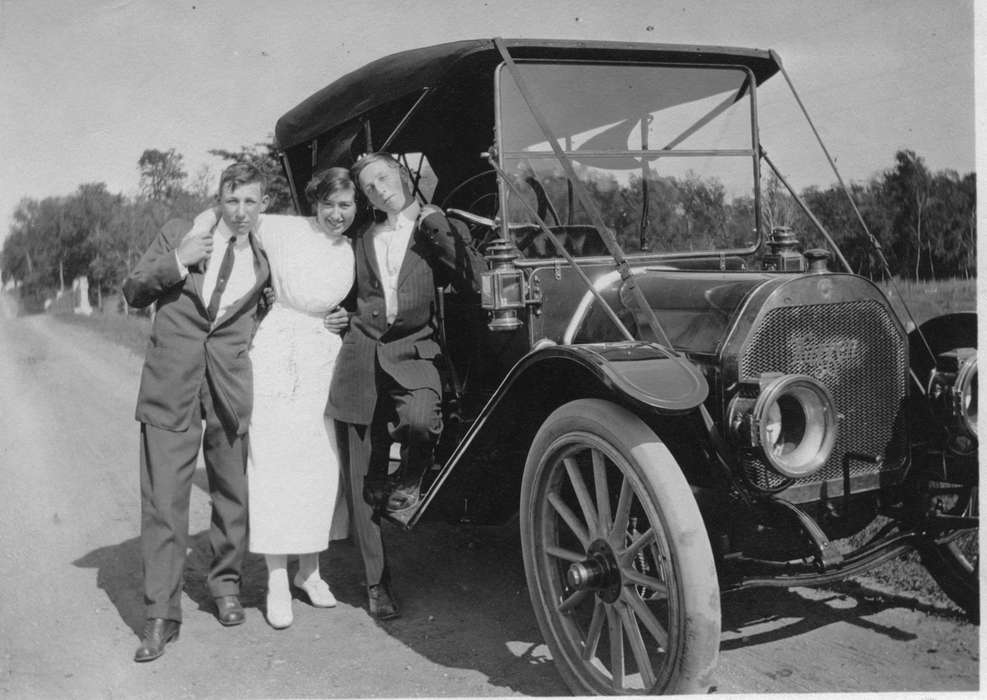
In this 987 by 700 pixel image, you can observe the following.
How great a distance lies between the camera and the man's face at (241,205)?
3537mm

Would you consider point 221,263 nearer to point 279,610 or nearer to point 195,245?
point 195,245

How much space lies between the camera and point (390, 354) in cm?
358

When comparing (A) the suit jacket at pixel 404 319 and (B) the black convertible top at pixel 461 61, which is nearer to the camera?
(B) the black convertible top at pixel 461 61

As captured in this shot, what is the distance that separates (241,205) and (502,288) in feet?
3.74

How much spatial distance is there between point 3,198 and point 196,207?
120 inches

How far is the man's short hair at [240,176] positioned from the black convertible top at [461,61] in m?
0.50

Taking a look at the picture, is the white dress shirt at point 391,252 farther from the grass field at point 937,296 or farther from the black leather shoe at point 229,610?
the grass field at point 937,296

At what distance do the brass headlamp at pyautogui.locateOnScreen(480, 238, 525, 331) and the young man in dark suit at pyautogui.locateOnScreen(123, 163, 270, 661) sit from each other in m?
1.02

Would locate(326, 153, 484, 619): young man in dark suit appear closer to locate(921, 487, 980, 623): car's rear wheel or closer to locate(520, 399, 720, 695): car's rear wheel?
locate(520, 399, 720, 695): car's rear wheel

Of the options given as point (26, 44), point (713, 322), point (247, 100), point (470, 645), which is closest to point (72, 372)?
point (247, 100)

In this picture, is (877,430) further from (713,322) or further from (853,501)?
(713,322)

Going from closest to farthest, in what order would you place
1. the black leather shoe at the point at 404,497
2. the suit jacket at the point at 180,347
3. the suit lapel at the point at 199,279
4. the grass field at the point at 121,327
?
the suit jacket at the point at 180,347 → the suit lapel at the point at 199,279 → the black leather shoe at the point at 404,497 → the grass field at the point at 121,327

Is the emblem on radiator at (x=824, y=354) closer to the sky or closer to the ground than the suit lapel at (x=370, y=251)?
closer to the ground

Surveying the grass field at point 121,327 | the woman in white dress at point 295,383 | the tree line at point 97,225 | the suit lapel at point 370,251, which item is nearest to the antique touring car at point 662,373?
the suit lapel at point 370,251
